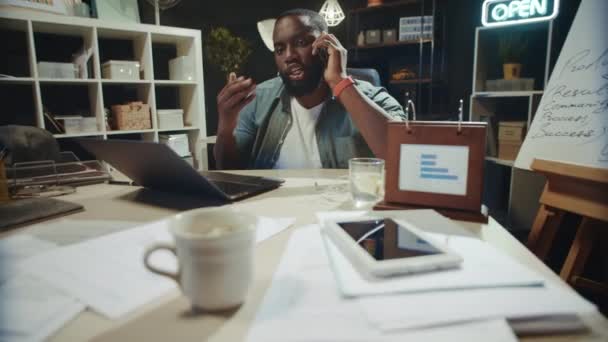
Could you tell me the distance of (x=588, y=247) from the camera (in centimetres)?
115

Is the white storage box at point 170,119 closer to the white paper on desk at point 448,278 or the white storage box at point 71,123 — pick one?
the white storage box at point 71,123

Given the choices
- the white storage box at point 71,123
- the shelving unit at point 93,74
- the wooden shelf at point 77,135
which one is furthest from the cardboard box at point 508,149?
the white storage box at point 71,123

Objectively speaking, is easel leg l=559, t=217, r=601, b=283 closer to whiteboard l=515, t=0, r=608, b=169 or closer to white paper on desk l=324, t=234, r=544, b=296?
whiteboard l=515, t=0, r=608, b=169

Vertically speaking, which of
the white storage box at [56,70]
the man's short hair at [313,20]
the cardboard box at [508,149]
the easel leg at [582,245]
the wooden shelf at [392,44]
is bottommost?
the easel leg at [582,245]

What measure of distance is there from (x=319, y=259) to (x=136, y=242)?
32 cm

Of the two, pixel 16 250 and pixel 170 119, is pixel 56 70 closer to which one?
pixel 170 119

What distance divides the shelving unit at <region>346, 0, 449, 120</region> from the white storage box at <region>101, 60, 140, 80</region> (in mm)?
2077

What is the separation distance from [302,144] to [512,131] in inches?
76.4

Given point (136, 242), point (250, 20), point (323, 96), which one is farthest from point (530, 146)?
point (250, 20)

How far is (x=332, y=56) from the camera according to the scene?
1.51 meters

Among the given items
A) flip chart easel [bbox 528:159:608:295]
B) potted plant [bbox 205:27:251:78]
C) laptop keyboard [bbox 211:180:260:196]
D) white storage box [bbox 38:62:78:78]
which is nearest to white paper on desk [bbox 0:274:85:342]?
laptop keyboard [bbox 211:180:260:196]

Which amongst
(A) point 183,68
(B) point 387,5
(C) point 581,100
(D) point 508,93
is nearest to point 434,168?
(C) point 581,100

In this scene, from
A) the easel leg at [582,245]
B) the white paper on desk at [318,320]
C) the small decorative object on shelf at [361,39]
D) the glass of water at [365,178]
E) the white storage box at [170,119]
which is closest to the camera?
the white paper on desk at [318,320]

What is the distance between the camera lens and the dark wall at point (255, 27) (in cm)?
365
